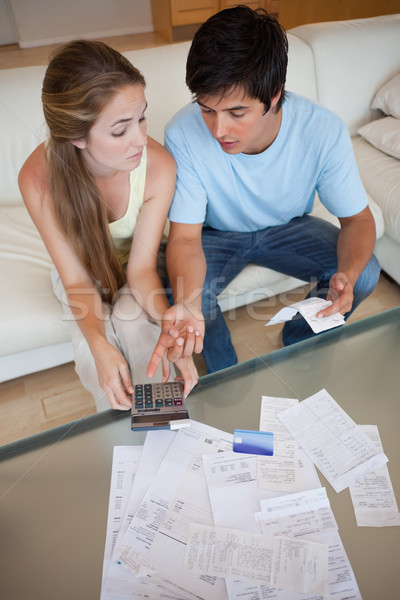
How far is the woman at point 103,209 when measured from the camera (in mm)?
975

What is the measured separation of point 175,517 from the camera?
2.69 feet

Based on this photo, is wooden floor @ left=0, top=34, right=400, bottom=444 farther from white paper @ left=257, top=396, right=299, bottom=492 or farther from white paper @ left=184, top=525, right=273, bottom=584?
white paper @ left=184, top=525, right=273, bottom=584

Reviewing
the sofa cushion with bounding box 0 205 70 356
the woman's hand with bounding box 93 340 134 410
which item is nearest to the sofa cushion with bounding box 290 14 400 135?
the sofa cushion with bounding box 0 205 70 356

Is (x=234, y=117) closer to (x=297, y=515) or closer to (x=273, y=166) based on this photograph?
(x=273, y=166)

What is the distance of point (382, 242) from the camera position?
5.72 feet

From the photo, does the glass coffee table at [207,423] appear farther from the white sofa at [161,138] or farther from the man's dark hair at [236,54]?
the man's dark hair at [236,54]

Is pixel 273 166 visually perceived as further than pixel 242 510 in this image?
Yes

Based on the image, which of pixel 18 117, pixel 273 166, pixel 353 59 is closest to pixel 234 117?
pixel 273 166

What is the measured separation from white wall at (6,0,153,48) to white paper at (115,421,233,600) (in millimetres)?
4561

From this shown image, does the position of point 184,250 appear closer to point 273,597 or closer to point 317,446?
point 317,446

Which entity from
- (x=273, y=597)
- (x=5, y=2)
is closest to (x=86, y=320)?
(x=273, y=597)

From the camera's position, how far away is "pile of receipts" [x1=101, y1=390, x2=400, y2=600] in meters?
0.74

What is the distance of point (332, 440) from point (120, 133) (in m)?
0.80

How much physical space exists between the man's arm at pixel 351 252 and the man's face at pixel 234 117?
0.39 m
